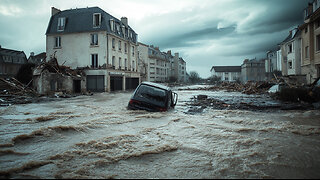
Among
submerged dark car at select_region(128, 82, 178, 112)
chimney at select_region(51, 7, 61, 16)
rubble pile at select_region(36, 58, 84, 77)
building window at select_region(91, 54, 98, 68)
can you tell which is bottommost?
submerged dark car at select_region(128, 82, 178, 112)

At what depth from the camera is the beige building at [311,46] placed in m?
18.8

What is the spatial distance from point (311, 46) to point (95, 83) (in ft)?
84.1

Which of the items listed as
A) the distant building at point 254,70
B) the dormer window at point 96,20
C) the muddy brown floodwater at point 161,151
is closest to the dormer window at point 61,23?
the dormer window at point 96,20

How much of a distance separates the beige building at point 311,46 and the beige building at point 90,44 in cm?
2346

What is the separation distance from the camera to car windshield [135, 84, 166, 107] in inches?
Answer: 333

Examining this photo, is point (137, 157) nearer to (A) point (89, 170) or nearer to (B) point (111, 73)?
(A) point (89, 170)

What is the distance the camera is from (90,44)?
96.4ft

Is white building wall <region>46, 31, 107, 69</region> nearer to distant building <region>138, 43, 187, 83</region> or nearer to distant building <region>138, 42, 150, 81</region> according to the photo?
distant building <region>138, 43, 187, 83</region>

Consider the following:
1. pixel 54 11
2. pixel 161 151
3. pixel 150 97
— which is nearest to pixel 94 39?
pixel 54 11

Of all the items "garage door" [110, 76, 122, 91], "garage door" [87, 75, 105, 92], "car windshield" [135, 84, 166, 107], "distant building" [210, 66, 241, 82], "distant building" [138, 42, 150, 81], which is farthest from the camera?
"distant building" [210, 66, 241, 82]

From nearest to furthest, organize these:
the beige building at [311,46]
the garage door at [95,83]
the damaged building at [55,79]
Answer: the beige building at [311,46]
the damaged building at [55,79]
the garage door at [95,83]

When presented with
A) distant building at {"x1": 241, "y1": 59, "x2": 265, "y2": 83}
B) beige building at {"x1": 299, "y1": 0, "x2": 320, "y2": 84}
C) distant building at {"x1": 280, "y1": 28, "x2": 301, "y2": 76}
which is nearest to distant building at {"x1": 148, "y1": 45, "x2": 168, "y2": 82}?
distant building at {"x1": 241, "y1": 59, "x2": 265, "y2": 83}

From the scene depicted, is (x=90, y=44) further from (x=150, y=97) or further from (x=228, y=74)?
(x=228, y=74)

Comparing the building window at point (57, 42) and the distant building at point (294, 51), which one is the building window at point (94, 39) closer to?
the building window at point (57, 42)
